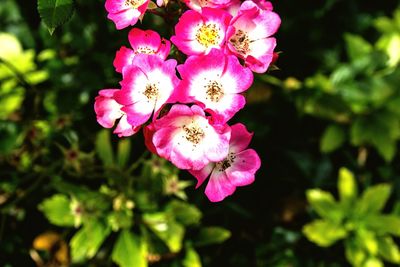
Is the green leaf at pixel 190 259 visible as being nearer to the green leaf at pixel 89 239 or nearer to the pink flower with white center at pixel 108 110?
the green leaf at pixel 89 239

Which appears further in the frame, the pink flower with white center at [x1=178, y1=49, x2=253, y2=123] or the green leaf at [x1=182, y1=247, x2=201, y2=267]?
the green leaf at [x1=182, y1=247, x2=201, y2=267]

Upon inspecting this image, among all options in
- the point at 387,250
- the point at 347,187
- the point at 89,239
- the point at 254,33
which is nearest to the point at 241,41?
the point at 254,33

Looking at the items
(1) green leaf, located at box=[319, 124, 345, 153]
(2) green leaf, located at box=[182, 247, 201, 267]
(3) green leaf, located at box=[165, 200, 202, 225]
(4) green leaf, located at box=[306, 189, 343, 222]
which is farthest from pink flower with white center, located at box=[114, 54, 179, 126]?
(1) green leaf, located at box=[319, 124, 345, 153]

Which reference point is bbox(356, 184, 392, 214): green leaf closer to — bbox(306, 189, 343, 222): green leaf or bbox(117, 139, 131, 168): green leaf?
bbox(306, 189, 343, 222): green leaf

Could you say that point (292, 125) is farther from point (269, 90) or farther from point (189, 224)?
point (189, 224)

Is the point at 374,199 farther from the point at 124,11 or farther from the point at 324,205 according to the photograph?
the point at 124,11
